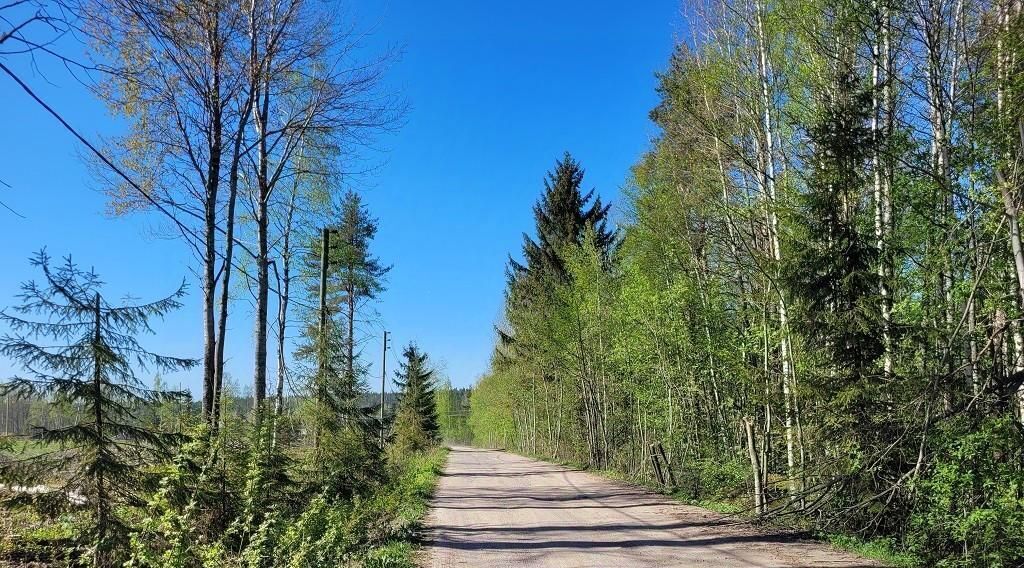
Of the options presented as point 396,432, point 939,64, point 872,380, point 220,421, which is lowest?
point 396,432

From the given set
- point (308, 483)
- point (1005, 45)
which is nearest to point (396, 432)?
point (308, 483)

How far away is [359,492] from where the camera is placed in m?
12.5

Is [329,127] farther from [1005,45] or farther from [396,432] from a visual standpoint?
[396,432]

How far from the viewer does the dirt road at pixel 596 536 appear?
7438mm

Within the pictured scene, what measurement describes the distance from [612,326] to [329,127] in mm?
12790

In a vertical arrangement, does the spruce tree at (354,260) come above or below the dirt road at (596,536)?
above

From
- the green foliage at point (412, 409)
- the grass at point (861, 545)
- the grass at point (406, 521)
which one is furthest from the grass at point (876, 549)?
the green foliage at point (412, 409)

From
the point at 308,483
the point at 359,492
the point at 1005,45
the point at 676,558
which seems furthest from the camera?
the point at 359,492

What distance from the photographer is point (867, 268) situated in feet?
27.6

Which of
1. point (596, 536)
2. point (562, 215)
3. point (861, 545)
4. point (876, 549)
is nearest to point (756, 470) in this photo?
point (861, 545)

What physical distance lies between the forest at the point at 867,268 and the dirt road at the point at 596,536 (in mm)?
661

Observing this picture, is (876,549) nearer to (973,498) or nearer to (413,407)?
(973,498)

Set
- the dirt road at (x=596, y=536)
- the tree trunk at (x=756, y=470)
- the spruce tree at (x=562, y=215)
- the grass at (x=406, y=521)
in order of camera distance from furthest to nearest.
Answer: the spruce tree at (x=562, y=215) < the tree trunk at (x=756, y=470) < the dirt road at (x=596, y=536) < the grass at (x=406, y=521)

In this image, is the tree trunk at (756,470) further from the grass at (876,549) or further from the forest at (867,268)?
the grass at (876,549)
